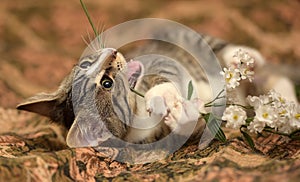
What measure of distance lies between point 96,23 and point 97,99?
36.8 inches

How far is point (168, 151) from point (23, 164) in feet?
1.52

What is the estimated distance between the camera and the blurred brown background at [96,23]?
7.48ft

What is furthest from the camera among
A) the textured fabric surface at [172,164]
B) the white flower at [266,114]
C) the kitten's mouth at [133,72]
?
the kitten's mouth at [133,72]

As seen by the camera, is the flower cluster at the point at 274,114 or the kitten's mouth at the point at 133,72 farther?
the kitten's mouth at the point at 133,72

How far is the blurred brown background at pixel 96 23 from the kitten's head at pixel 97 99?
793 millimetres

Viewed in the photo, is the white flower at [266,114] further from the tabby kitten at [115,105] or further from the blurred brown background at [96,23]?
the blurred brown background at [96,23]

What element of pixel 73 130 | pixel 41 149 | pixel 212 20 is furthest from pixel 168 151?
pixel 212 20

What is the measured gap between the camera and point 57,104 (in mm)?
1449

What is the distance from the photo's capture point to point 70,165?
1.25m

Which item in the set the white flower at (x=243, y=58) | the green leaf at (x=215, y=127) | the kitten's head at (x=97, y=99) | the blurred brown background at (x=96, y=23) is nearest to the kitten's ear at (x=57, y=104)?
the kitten's head at (x=97, y=99)

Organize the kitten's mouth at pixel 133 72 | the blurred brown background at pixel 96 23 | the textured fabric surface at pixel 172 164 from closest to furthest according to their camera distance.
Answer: the textured fabric surface at pixel 172 164
the kitten's mouth at pixel 133 72
the blurred brown background at pixel 96 23

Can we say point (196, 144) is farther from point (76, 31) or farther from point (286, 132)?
point (76, 31)

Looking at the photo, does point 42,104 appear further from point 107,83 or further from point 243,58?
point 243,58

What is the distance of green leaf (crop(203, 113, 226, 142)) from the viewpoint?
4.40ft
